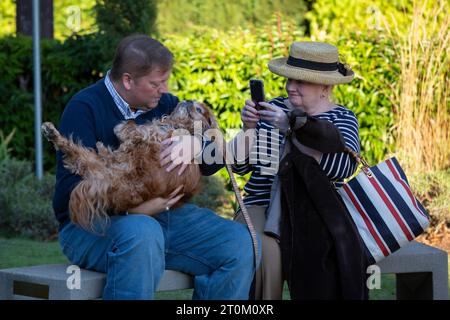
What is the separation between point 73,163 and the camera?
3.34 metres

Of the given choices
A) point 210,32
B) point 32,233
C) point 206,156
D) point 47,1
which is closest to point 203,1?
point 47,1

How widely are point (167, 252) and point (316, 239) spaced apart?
0.67 meters

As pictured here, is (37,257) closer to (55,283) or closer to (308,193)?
(55,283)

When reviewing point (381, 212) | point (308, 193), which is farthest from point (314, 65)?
point (381, 212)

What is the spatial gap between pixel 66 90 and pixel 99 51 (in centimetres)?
81

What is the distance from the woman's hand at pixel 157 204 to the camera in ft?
11.3

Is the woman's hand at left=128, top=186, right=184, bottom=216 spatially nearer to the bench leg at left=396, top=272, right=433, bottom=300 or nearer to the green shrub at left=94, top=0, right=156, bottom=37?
the bench leg at left=396, top=272, right=433, bottom=300

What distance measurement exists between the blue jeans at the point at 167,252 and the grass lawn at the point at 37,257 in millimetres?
1524

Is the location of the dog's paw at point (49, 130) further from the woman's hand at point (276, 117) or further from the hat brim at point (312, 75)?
the hat brim at point (312, 75)

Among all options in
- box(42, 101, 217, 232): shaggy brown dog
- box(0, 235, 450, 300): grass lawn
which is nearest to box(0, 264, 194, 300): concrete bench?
box(42, 101, 217, 232): shaggy brown dog

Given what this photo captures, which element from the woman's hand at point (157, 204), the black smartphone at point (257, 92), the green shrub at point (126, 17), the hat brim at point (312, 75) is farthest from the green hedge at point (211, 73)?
the woman's hand at point (157, 204)

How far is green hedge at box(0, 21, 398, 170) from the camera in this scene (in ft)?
25.9

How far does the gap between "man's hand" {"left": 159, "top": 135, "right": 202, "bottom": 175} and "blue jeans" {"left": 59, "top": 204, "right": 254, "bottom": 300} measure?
0.25 meters
